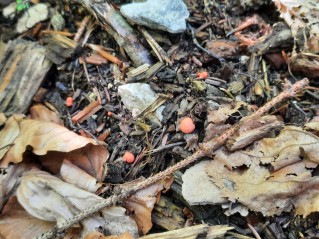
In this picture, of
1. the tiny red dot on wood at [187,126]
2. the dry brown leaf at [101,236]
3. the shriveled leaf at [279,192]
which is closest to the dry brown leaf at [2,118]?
the dry brown leaf at [101,236]

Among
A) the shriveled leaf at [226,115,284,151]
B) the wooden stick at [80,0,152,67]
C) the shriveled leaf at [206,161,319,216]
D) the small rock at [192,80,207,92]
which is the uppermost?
the wooden stick at [80,0,152,67]

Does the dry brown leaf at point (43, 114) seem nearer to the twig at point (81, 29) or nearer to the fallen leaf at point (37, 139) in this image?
the fallen leaf at point (37, 139)

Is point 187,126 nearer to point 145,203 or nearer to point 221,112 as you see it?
point 221,112

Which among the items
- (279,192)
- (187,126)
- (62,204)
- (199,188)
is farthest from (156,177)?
(279,192)

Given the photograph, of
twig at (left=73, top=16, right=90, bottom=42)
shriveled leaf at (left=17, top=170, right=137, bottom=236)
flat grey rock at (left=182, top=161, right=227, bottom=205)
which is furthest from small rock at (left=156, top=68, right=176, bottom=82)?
shriveled leaf at (left=17, top=170, right=137, bottom=236)

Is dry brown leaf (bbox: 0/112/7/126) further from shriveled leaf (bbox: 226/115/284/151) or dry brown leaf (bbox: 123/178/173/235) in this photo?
shriveled leaf (bbox: 226/115/284/151)

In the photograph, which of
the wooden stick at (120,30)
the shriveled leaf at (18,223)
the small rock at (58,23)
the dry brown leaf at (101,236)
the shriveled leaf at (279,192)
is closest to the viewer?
the shriveled leaf at (279,192)

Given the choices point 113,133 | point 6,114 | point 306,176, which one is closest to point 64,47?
point 6,114
